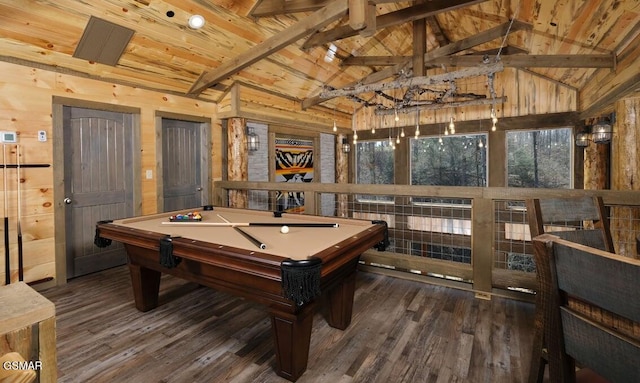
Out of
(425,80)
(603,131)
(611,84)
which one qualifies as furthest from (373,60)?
(603,131)

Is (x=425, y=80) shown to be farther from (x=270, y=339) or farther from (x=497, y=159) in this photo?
(x=270, y=339)

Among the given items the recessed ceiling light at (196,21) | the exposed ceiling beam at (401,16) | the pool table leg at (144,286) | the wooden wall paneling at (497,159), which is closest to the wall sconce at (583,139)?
the wooden wall paneling at (497,159)

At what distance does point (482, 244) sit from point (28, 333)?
11.1 feet

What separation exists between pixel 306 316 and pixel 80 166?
354 centimetres

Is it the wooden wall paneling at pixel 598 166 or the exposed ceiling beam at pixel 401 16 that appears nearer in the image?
the exposed ceiling beam at pixel 401 16

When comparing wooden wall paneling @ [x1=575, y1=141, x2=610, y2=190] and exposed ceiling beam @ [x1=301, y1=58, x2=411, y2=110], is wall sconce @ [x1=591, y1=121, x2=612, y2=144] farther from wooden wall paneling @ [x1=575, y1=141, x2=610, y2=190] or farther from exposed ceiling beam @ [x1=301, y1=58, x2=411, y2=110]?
exposed ceiling beam @ [x1=301, y1=58, x2=411, y2=110]

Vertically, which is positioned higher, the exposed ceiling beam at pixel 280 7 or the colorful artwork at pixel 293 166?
the exposed ceiling beam at pixel 280 7

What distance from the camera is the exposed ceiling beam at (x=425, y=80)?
13.3 ft

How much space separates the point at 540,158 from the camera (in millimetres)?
6734

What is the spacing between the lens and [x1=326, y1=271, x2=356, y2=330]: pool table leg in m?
2.60

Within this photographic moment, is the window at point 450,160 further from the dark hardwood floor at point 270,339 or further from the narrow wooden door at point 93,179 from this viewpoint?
the narrow wooden door at point 93,179

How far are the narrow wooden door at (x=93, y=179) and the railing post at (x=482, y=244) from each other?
166 inches

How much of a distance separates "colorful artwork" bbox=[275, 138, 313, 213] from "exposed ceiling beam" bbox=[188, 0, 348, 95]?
2.27 meters

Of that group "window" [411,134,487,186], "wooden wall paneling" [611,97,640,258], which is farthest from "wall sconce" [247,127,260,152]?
"wooden wall paneling" [611,97,640,258]
